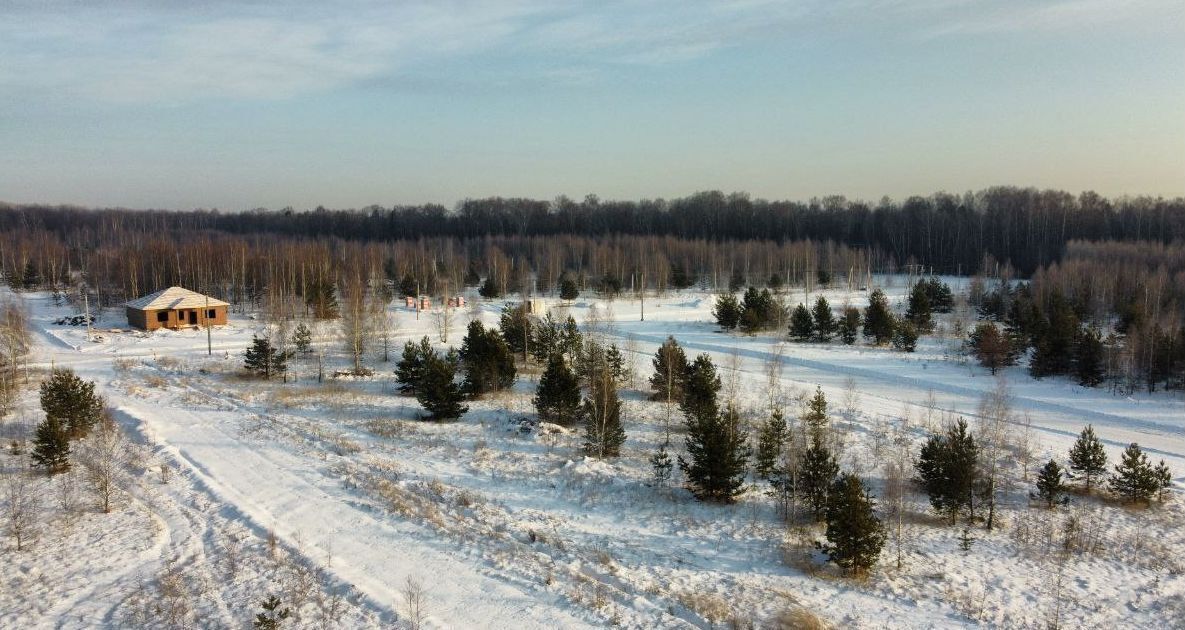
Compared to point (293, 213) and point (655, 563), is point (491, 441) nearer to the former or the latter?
point (655, 563)

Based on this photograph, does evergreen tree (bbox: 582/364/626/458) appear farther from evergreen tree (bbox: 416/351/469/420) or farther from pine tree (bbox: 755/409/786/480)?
evergreen tree (bbox: 416/351/469/420)

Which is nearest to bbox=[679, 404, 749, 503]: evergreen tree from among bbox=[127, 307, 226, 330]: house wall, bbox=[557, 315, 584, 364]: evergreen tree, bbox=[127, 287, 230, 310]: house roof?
bbox=[557, 315, 584, 364]: evergreen tree

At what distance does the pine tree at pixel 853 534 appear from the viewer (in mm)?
13203

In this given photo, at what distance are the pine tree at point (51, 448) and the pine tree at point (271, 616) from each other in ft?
32.3

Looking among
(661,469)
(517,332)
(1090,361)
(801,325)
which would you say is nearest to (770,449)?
(661,469)

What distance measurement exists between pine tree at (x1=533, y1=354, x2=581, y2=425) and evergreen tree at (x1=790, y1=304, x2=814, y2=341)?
24053mm

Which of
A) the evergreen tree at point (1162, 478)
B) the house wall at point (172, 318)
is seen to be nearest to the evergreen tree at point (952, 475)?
the evergreen tree at point (1162, 478)

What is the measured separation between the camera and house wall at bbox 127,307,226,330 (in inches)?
1708

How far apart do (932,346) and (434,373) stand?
30.3 m

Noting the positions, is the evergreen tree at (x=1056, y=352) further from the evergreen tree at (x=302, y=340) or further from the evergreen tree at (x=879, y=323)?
the evergreen tree at (x=302, y=340)

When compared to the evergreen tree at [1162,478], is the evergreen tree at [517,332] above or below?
above

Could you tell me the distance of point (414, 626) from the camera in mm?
10711

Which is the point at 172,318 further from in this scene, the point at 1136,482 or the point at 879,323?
the point at 1136,482

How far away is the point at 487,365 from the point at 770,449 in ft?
40.1
